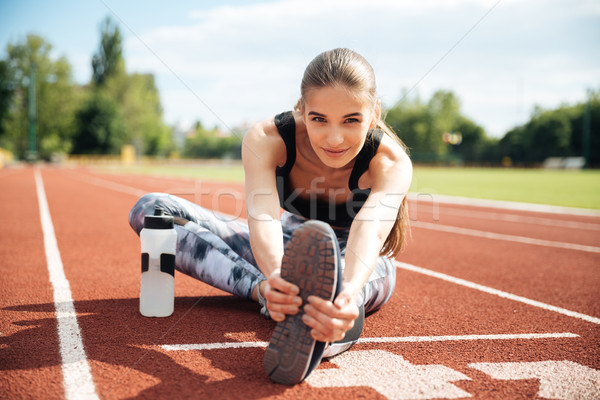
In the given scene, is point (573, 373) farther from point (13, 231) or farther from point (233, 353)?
point (13, 231)

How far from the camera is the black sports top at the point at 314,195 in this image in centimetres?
285

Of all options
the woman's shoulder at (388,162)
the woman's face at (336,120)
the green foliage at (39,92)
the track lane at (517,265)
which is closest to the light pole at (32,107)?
the green foliage at (39,92)

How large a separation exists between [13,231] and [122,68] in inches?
2590

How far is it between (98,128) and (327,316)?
207 feet

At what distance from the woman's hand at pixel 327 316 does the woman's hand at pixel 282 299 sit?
5cm

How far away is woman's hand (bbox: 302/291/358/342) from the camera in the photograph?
1.99 m

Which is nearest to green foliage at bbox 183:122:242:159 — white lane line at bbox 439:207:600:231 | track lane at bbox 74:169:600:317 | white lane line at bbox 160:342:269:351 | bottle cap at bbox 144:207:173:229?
white lane line at bbox 439:207:600:231

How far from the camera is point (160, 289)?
10.3 feet

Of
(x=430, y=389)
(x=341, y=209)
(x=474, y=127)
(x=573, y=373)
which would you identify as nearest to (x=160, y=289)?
(x=341, y=209)

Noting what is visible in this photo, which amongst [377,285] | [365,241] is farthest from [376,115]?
[377,285]

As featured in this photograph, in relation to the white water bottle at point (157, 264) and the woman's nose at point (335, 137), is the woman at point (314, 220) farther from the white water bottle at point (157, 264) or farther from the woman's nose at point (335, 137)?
the white water bottle at point (157, 264)

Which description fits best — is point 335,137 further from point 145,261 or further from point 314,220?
point 145,261

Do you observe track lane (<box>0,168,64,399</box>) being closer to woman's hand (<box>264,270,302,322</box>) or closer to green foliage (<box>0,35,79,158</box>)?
woman's hand (<box>264,270,302,322</box>)

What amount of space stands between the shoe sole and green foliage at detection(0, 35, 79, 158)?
210ft
